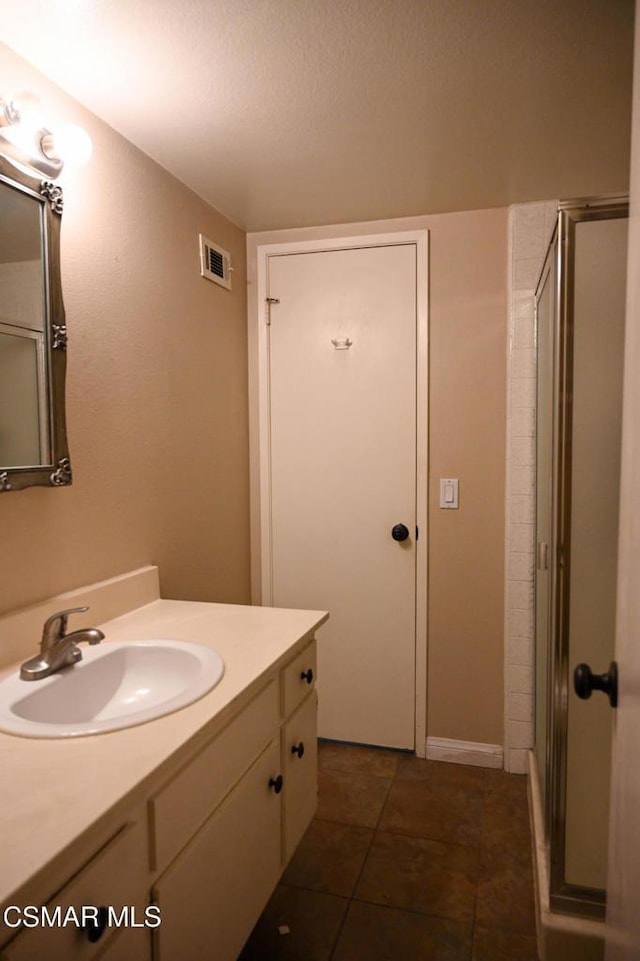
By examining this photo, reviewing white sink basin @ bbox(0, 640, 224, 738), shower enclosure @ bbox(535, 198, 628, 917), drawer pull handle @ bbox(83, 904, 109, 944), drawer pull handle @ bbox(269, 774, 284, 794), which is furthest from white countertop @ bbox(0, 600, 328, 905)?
shower enclosure @ bbox(535, 198, 628, 917)

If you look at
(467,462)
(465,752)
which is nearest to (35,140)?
(467,462)

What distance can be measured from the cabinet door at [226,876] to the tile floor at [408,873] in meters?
0.37

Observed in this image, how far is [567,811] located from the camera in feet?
5.19

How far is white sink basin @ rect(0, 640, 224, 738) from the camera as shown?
43.7 inches

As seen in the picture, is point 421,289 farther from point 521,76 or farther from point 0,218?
point 0,218

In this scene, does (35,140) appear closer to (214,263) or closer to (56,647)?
(214,263)

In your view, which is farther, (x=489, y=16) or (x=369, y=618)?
(x=369, y=618)

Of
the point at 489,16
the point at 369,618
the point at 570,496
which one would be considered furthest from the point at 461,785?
the point at 489,16

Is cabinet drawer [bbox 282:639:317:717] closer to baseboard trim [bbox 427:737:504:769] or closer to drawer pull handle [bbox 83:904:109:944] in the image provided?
drawer pull handle [bbox 83:904:109:944]

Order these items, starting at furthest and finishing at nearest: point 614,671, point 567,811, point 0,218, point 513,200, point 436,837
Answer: point 513,200 < point 436,837 < point 567,811 < point 0,218 < point 614,671

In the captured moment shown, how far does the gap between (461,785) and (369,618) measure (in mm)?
738

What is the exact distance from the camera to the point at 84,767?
91 centimetres

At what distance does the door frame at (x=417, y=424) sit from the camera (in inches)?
98.1

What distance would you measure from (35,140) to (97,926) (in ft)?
5.18
